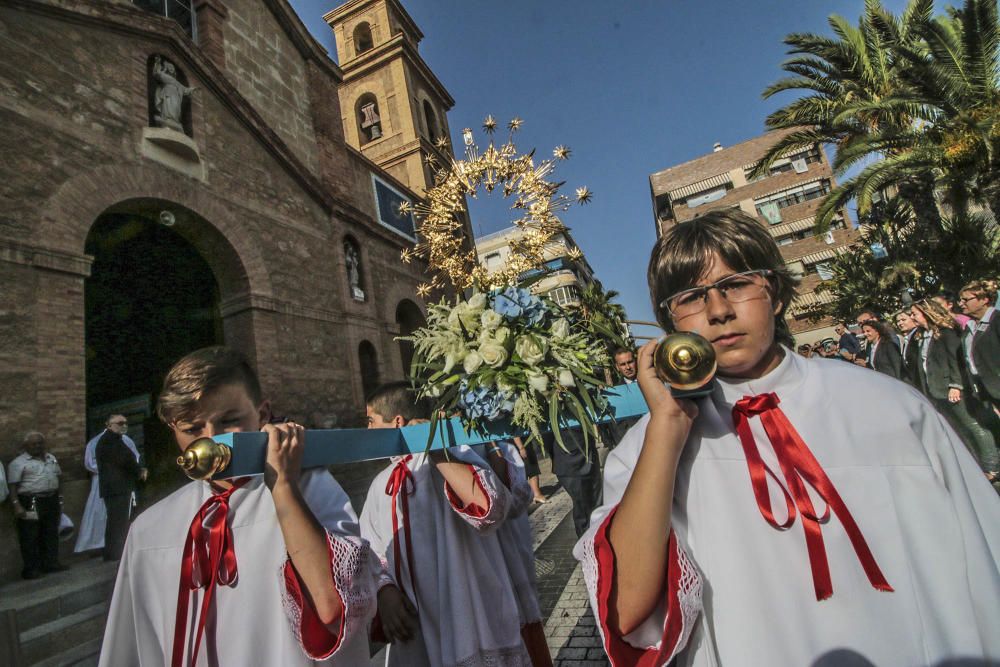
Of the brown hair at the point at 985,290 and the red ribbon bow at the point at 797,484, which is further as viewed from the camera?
the brown hair at the point at 985,290

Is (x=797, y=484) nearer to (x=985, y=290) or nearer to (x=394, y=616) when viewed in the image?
(x=394, y=616)

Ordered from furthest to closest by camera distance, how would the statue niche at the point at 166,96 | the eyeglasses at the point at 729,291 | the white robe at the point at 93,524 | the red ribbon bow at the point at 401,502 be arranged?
the statue niche at the point at 166,96 < the white robe at the point at 93,524 < the red ribbon bow at the point at 401,502 < the eyeglasses at the point at 729,291

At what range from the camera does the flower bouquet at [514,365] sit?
76.5 inches

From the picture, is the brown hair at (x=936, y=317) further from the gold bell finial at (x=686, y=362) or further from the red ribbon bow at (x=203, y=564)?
the red ribbon bow at (x=203, y=564)

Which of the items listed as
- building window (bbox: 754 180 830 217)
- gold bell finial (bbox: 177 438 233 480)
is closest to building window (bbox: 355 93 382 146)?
gold bell finial (bbox: 177 438 233 480)

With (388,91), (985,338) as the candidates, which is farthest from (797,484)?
(388,91)

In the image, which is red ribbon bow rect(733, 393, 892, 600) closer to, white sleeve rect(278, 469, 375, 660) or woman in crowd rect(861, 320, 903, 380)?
white sleeve rect(278, 469, 375, 660)

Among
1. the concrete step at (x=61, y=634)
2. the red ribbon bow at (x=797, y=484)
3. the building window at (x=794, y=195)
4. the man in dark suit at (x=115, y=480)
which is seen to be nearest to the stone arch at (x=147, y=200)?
the man in dark suit at (x=115, y=480)

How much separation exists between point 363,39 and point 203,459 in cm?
2513

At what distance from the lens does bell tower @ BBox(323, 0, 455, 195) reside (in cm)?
2008

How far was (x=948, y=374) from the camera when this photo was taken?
675cm

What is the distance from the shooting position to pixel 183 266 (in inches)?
421

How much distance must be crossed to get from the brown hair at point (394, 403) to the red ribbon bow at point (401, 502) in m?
0.38

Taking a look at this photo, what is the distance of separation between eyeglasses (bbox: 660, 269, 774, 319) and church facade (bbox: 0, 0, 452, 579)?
777 centimetres
